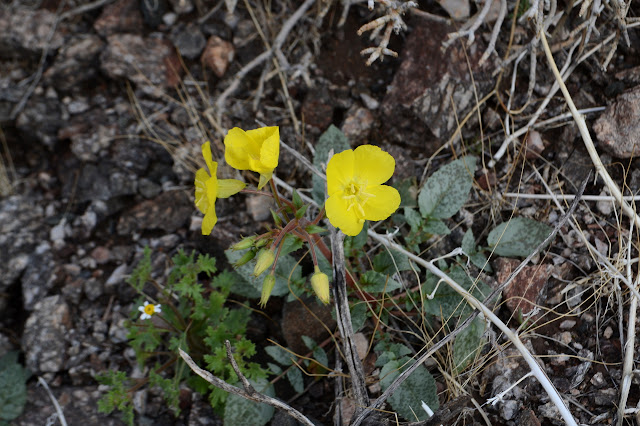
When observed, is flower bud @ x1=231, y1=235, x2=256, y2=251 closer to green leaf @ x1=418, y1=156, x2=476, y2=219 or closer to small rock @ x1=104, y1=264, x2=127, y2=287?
green leaf @ x1=418, y1=156, x2=476, y2=219

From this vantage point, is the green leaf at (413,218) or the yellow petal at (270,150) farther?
the green leaf at (413,218)

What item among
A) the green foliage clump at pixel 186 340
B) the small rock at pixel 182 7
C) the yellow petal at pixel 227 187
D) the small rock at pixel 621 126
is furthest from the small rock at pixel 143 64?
the small rock at pixel 621 126

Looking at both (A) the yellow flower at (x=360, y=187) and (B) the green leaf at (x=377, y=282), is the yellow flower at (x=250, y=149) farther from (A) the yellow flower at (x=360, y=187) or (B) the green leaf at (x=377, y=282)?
(B) the green leaf at (x=377, y=282)

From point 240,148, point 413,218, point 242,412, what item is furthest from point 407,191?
point 242,412

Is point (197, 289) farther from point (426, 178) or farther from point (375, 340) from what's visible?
point (426, 178)

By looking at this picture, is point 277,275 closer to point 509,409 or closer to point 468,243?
point 468,243
